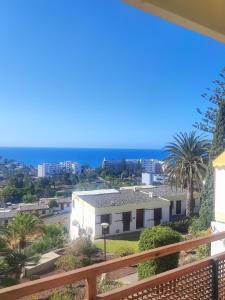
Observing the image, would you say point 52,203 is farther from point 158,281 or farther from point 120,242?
point 158,281

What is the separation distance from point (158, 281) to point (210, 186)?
12.6m

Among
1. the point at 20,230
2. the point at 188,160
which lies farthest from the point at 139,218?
the point at 20,230

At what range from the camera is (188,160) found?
60.3ft

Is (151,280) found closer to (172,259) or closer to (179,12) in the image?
(179,12)

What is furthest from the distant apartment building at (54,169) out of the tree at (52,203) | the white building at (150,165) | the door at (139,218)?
the door at (139,218)

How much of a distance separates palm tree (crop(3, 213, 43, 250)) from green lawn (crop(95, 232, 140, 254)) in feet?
11.4

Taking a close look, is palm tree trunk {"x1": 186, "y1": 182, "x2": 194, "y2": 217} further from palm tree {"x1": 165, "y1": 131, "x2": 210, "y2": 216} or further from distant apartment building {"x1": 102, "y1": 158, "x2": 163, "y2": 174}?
distant apartment building {"x1": 102, "y1": 158, "x2": 163, "y2": 174}

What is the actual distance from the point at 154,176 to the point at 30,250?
40.6 m

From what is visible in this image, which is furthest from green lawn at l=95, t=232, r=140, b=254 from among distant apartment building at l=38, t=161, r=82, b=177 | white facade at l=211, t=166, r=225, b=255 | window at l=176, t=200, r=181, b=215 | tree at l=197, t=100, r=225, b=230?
distant apartment building at l=38, t=161, r=82, b=177

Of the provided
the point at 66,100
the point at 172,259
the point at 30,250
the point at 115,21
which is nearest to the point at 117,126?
the point at 66,100

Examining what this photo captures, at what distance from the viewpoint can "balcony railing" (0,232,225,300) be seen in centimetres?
129

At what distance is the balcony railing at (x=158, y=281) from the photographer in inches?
50.6

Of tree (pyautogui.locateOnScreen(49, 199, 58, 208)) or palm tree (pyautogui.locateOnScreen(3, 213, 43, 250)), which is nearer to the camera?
palm tree (pyautogui.locateOnScreen(3, 213, 43, 250))

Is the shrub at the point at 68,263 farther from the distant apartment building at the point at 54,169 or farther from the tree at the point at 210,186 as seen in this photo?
the distant apartment building at the point at 54,169
